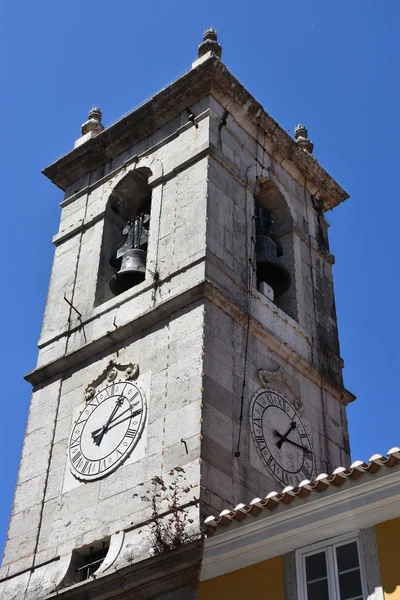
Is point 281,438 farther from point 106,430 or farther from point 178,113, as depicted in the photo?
point 178,113

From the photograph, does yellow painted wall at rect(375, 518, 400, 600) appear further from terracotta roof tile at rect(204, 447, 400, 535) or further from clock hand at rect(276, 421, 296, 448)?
clock hand at rect(276, 421, 296, 448)

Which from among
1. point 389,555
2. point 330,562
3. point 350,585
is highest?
point 330,562

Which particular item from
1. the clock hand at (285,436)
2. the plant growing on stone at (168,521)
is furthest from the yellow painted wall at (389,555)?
the clock hand at (285,436)

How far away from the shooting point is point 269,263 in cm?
1861

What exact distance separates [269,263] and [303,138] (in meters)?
4.69

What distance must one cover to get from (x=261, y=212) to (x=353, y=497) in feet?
29.7

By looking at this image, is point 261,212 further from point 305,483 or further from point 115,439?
point 305,483

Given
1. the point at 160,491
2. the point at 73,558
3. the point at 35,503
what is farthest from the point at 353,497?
the point at 35,503

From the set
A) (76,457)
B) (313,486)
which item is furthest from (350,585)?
(76,457)

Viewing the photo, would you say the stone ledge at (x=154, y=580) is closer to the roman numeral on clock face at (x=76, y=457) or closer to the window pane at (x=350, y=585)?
the window pane at (x=350, y=585)

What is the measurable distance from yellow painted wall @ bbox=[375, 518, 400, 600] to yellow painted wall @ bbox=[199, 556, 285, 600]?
122 centimetres

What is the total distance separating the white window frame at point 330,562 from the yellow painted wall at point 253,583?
0.24 metres

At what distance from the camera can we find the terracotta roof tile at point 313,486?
11273 mm

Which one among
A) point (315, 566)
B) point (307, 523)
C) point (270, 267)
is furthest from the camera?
point (270, 267)
